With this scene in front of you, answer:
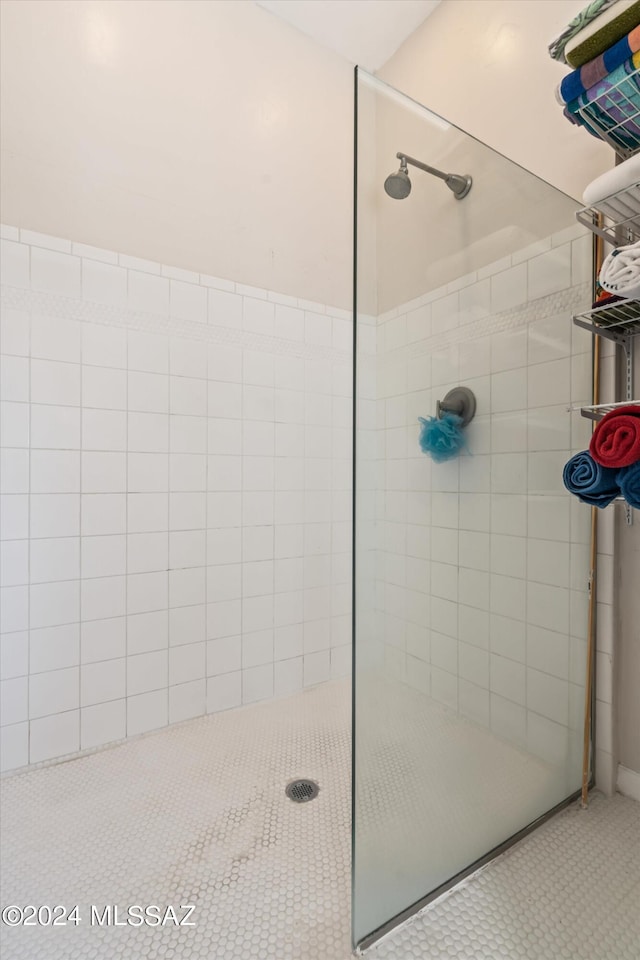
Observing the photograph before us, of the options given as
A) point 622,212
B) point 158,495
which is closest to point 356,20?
point 622,212

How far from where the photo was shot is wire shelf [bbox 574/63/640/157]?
1.01 meters

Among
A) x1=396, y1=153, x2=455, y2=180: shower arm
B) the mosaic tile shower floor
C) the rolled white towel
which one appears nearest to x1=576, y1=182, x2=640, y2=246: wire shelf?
the rolled white towel

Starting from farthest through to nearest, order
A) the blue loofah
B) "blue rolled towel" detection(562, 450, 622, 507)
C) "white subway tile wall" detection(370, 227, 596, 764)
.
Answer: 1. "white subway tile wall" detection(370, 227, 596, 764)
2. the blue loofah
3. "blue rolled towel" detection(562, 450, 622, 507)

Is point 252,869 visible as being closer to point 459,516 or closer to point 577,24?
point 459,516

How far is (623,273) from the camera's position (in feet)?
3.39

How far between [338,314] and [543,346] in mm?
1034

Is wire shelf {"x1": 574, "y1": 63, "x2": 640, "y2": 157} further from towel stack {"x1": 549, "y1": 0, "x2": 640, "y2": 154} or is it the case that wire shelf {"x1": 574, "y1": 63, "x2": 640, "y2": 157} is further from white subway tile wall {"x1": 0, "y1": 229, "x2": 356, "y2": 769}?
white subway tile wall {"x1": 0, "y1": 229, "x2": 356, "y2": 769}

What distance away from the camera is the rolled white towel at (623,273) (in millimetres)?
1015

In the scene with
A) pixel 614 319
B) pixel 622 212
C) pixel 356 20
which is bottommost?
pixel 614 319

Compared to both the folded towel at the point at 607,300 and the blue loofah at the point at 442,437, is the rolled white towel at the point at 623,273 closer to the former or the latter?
the folded towel at the point at 607,300

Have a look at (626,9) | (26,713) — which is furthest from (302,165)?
(26,713)

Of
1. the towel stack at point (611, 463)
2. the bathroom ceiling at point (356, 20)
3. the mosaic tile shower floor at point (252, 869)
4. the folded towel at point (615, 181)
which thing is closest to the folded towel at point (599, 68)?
the folded towel at point (615, 181)

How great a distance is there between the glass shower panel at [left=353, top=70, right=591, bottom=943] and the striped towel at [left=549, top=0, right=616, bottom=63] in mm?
258

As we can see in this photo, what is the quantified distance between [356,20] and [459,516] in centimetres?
221
